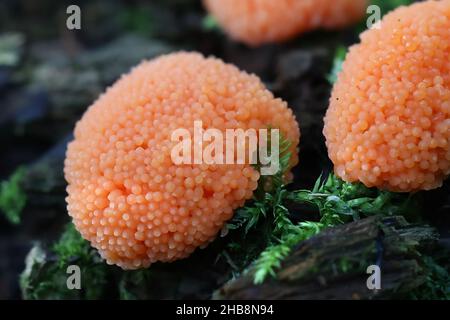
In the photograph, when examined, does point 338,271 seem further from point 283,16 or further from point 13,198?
point 13,198

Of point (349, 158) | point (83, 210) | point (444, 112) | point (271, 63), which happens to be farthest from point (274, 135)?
point (271, 63)

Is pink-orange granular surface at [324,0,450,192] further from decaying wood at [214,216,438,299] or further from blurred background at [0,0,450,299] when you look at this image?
blurred background at [0,0,450,299]

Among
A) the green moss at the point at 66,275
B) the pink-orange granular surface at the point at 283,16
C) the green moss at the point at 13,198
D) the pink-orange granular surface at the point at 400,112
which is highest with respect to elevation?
the pink-orange granular surface at the point at 283,16

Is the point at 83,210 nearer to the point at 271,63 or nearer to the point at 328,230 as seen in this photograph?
the point at 328,230

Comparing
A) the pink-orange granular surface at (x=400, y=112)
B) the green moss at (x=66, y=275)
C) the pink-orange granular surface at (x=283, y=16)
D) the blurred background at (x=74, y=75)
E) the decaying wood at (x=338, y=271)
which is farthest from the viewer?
the pink-orange granular surface at (x=283, y=16)

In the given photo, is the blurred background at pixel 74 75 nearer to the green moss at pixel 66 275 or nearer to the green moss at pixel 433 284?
the green moss at pixel 433 284

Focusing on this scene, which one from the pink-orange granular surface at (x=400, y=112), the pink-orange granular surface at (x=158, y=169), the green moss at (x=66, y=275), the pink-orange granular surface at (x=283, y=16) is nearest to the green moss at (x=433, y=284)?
the pink-orange granular surface at (x=400, y=112)

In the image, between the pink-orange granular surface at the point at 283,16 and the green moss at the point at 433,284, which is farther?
the pink-orange granular surface at the point at 283,16
